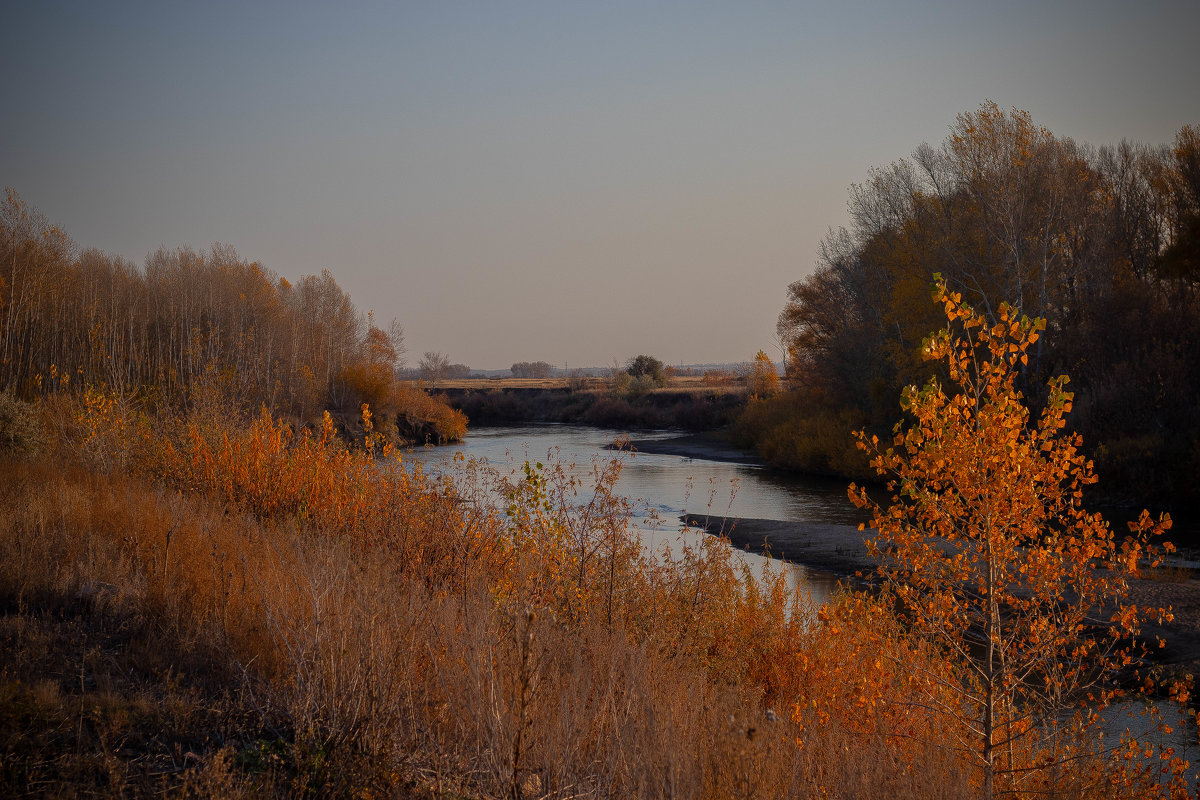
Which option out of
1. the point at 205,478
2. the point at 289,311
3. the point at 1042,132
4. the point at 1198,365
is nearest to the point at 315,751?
the point at 205,478

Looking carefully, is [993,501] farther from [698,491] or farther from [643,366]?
[643,366]

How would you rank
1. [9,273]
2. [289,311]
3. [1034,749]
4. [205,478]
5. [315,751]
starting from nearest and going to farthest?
[315,751] → [1034,749] → [205,478] → [9,273] → [289,311]

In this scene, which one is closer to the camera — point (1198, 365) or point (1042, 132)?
point (1198, 365)

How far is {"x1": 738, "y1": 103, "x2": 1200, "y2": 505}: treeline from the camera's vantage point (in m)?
22.4

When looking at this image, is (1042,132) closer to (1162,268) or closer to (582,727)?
(1162,268)

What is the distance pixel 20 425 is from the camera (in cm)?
1102

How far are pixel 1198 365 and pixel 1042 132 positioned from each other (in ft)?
29.2

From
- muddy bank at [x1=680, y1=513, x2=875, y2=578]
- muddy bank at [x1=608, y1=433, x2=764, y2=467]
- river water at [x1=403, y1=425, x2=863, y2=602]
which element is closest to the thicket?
river water at [x1=403, y1=425, x2=863, y2=602]

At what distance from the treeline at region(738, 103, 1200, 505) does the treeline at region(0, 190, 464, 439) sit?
1990cm

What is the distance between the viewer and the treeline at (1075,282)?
22.4 meters

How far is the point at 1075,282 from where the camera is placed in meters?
26.3

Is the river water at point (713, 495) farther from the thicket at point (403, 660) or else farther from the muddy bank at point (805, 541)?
the thicket at point (403, 660)

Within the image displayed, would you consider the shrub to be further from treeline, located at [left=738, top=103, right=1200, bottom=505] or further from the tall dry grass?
treeline, located at [left=738, top=103, right=1200, bottom=505]

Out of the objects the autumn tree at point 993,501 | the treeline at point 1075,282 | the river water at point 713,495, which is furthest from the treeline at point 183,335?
the treeline at point 1075,282
